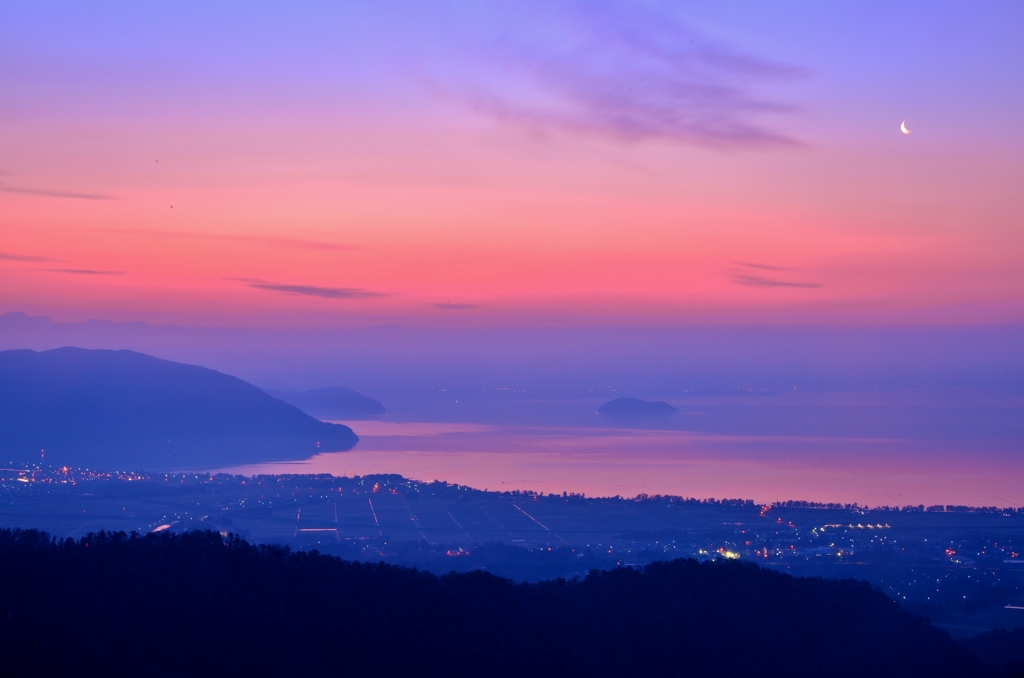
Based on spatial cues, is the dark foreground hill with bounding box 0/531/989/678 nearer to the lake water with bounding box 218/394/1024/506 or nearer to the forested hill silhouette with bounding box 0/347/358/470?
the lake water with bounding box 218/394/1024/506

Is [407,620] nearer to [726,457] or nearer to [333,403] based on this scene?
[726,457]

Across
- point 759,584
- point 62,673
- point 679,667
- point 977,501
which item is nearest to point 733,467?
point 977,501

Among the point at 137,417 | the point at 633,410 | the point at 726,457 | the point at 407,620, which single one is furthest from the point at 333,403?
the point at 407,620

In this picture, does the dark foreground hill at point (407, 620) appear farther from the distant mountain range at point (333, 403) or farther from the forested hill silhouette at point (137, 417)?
the distant mountain range at point (333, 403)

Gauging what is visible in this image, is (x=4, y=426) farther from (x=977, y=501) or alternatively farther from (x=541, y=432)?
(x=977, y=501)

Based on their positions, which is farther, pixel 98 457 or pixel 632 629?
pixel 98 457

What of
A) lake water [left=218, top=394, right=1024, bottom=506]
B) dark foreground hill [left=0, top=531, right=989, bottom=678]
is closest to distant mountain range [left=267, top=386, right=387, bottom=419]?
lake water [left=218, top=394, right=1024, bottom=506]
